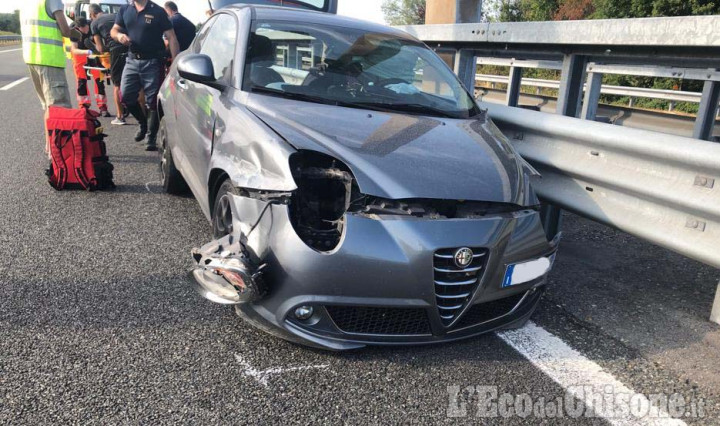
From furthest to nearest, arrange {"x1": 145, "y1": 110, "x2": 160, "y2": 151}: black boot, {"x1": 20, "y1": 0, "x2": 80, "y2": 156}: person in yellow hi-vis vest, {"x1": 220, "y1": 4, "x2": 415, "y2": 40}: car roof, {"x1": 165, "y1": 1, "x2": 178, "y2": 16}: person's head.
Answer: {"x1": 165, "y1": 1, "x2": 178, "y2": 16}: person's head
{"x1": 145, "y1": 110, "x2": 160, "y2": 151}: black boot
{"x1": 20, "y1": 0, "x2": 80, "y2": 156}: person in yellow hi-vis vest
{"x1": 220, "y1": 4, "x2": 415, "y2": 40}: car roof

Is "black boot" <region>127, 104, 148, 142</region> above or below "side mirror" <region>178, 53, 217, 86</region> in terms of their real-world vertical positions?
below

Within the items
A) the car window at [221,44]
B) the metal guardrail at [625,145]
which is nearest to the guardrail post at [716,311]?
the metal guardrail at [625,145]

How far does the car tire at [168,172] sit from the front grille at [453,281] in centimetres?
306

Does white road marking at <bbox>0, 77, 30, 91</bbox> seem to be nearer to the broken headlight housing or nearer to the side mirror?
the side mirror

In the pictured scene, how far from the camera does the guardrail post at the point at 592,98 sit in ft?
15.4

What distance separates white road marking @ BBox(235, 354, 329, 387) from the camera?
8.18 feet

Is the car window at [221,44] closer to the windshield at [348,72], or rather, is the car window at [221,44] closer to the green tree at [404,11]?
the windshield at [348,72]

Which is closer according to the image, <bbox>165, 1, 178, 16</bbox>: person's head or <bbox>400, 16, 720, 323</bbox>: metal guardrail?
<bbox>400, 16, 720, 323</bbox>: metal guardrail

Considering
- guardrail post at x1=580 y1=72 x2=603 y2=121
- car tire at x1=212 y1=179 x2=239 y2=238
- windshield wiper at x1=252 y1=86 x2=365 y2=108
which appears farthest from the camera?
guardrail post at x1=580 y1=72 x2=603 y2=121

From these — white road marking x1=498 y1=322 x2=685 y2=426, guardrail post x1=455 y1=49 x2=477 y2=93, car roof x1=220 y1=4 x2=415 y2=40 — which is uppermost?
car roof x1=220 y1=4 x2=415 y2=40

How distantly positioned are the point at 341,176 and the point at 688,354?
78.5 inches

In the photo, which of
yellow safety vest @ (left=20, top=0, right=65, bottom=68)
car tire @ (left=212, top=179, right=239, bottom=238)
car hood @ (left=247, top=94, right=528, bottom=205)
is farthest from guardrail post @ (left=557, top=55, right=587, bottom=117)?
yellow safety vest @ (left=20, top=0, right=65, bottom=68)

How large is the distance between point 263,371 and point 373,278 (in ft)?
2.16

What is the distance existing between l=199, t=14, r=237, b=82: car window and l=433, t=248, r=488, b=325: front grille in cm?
192
